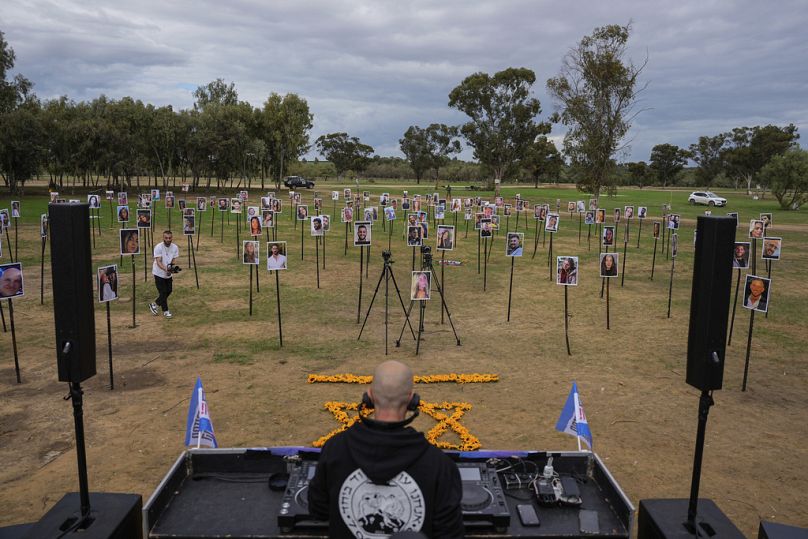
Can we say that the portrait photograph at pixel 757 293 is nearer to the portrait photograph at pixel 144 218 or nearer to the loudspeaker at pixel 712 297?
the loudspeaker at pixel 712 297

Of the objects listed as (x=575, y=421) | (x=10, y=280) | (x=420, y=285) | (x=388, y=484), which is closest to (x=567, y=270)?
(x=420, y=285)

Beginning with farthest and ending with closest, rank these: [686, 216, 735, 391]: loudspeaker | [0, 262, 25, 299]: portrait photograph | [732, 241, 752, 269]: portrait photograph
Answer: [732, 241, 752, 269]: portrait photograph, [0, 262, 25, 299]: portrait photograph, [686, 216, 735, 391]: loudspeaker

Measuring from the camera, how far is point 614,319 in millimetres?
12820

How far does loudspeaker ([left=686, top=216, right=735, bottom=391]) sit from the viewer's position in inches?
158

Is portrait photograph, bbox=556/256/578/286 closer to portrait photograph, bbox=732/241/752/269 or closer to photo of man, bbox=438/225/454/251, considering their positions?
photo of man, bbox=438/225/454/251

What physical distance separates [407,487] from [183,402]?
6.25m

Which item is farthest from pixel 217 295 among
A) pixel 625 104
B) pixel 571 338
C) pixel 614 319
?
pixel 625 104

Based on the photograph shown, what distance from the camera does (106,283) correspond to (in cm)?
793

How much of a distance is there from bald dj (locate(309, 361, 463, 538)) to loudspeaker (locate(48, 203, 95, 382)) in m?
2.36

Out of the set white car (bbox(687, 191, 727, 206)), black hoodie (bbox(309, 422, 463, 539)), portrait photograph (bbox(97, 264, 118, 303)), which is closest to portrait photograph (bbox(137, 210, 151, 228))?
portrait photograph (bbox(97, 264, 118, 303))

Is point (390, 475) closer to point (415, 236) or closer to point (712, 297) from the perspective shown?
point (712, 297)

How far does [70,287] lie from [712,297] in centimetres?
460

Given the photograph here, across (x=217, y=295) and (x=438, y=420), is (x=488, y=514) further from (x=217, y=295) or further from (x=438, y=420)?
(x=217, y=295)

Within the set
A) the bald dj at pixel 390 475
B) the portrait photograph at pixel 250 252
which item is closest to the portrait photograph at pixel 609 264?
the portrait photograph at pixel 250 252
